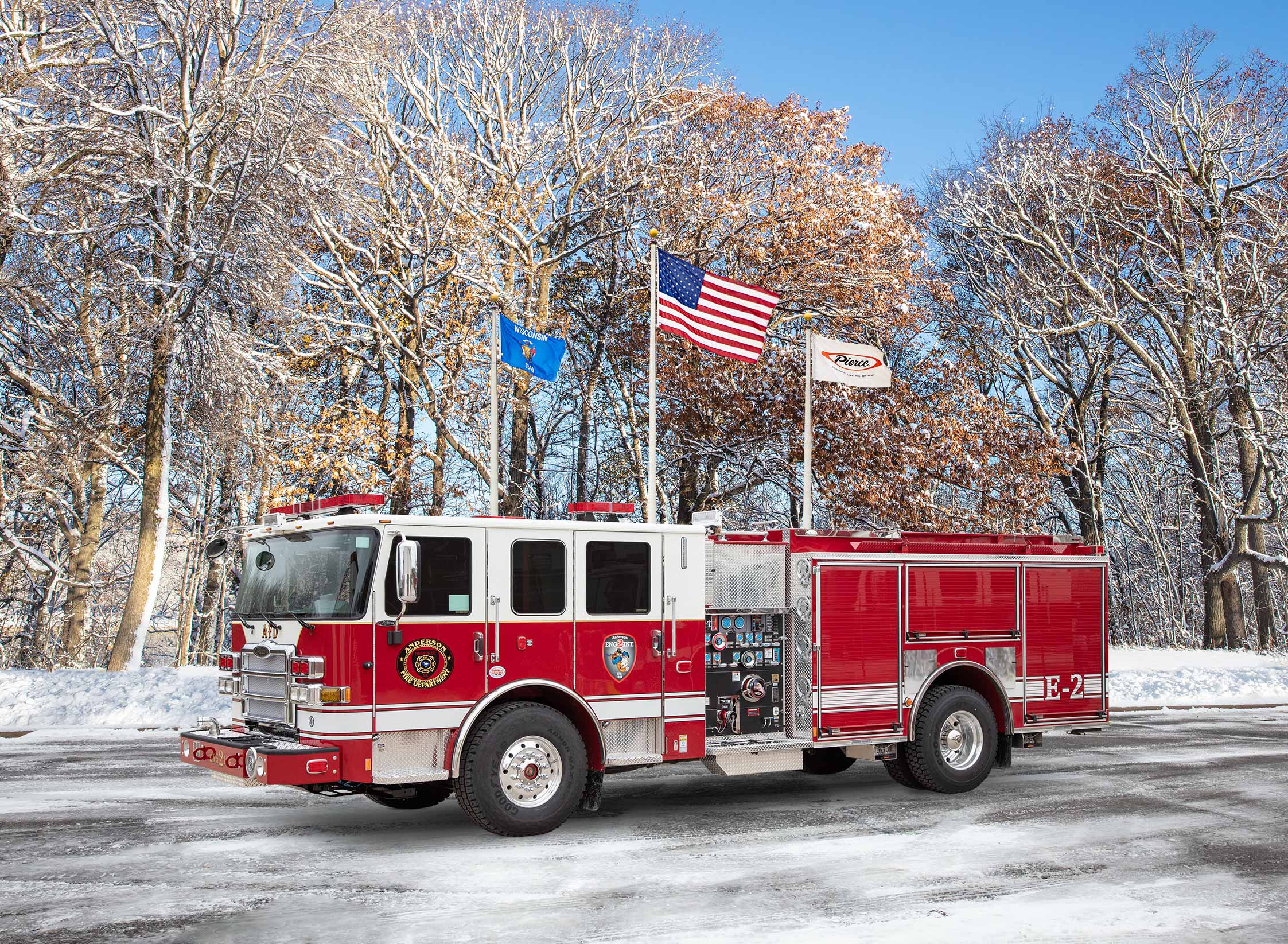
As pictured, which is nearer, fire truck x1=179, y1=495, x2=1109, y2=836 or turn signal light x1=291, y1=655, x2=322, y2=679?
turn signal light x1=291, y1=655, x2=322, y2=679

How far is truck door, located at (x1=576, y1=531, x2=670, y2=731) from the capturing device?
9188 mm

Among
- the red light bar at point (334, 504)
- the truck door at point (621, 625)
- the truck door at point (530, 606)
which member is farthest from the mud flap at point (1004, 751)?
the red light bar at point (334, 504)

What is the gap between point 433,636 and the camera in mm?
8508

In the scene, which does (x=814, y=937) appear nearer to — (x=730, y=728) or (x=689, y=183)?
(x=730, y=728)

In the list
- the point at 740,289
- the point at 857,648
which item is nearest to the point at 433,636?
the point at 857,648

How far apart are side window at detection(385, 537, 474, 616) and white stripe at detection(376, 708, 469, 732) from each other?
71 centimetres

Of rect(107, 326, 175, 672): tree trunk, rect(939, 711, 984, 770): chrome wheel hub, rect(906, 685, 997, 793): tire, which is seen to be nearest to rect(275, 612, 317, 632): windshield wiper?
rect(906, 685, 997, 793): tire

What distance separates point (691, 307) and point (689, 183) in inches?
441

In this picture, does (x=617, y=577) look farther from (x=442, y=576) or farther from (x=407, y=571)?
(x=407, y=571)

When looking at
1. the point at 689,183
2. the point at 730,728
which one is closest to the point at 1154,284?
the point at 689,183

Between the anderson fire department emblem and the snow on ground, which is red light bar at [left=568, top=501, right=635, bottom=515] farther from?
the snow on ground

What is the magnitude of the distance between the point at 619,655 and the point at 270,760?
2.82 m

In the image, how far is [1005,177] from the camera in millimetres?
33812

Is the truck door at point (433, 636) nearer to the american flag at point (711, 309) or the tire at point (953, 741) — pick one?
the tire at point (953, 741)
